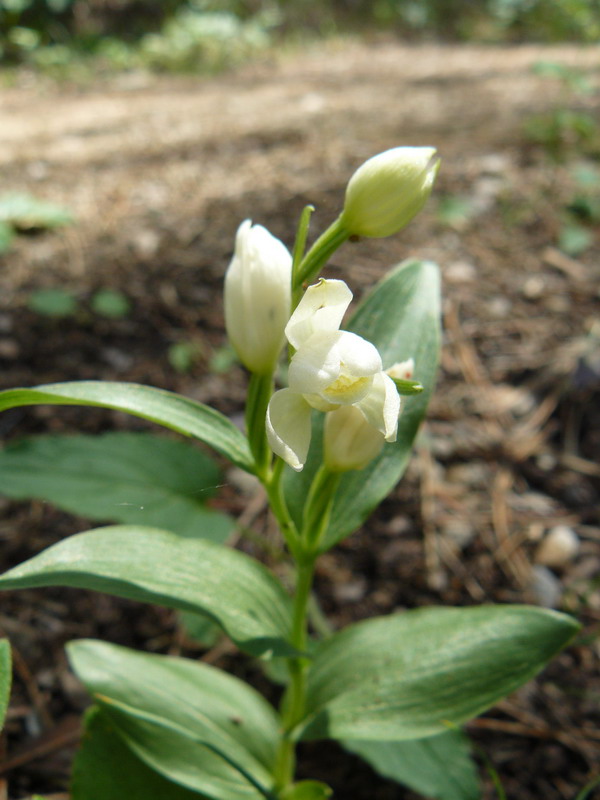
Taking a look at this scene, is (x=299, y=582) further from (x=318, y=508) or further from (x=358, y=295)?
(x=358, y=295)

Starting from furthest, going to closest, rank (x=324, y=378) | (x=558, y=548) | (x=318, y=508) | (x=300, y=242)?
1. (x=558, y=548)
2. (x=318, y=508)
3. (x=300, y=242)
4. (x=324, y=378)

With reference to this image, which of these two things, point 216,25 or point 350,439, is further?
point 216,25

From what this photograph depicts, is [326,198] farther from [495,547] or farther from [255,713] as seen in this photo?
[255,713]

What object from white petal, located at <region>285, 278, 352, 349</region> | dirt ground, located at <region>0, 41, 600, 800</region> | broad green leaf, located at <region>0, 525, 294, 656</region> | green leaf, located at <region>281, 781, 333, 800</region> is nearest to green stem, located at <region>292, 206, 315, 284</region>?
white petal, located at <region>285, 278, 352, 349</region>

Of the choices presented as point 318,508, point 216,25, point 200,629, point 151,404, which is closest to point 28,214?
point 200,629

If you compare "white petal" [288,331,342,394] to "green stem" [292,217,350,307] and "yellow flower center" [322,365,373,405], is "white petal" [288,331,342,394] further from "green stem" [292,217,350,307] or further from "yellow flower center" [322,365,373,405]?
"green stem" [292,217,350,307]

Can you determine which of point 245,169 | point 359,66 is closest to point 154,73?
point 359,66
